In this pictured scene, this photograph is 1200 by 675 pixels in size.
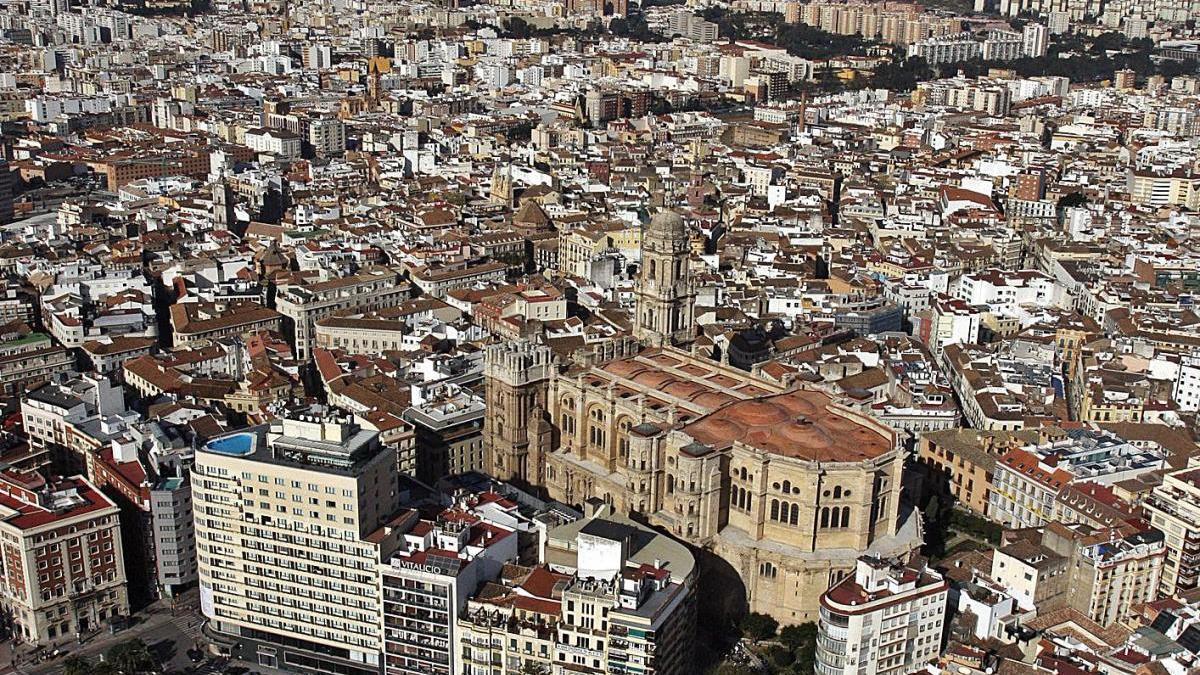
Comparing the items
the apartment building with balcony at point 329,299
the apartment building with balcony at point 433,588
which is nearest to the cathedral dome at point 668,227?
the apartment building with balcony at point 433,588

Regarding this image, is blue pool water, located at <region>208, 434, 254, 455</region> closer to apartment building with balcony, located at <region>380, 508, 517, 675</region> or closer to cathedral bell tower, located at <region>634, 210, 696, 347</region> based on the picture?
apartment building with balcony, located at <region>380, 508, 517, 675</region>

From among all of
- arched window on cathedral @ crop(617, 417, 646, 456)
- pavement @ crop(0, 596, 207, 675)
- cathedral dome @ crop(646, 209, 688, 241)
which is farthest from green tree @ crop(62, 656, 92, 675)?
cathedral dome @ crop(646, 209, 688, 241)

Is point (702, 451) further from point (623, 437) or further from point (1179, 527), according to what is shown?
point (1179, 527)

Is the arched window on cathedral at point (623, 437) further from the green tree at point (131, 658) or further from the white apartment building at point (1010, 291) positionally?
the white apartment building at point (1010, 291)

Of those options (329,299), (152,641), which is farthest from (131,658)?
(329,299)

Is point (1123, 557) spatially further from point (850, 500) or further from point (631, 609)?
point (631, 609)
